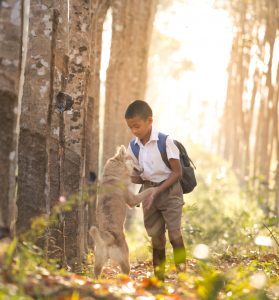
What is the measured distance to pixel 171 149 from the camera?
8227 mm

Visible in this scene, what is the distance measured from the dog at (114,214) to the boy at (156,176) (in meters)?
0.17

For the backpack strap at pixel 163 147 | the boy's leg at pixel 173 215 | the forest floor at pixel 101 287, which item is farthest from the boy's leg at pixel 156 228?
the forest floor at pixel 101 287

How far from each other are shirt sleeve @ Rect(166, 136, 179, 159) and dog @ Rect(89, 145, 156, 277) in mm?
413

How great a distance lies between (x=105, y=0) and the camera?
13.4 meters

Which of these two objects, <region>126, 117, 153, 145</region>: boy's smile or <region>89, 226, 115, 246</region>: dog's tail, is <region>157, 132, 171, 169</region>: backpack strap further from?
<region>89, 226, 115, 246</region>: dog's tail

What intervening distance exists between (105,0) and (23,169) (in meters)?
6.40

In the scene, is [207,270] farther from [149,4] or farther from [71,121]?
[149,4]

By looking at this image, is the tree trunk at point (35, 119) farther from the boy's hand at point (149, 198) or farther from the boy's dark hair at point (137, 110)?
the boy's hand at point (149, 198)

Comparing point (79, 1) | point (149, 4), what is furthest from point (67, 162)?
point (149, 4)

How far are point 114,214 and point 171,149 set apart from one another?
93cm

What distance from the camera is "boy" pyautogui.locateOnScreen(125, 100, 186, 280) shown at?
8.13 m

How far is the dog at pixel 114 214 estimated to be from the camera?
7797 millimetres

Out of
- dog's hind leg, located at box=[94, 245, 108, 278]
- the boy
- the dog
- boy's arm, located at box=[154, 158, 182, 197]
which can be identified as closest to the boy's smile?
the boy

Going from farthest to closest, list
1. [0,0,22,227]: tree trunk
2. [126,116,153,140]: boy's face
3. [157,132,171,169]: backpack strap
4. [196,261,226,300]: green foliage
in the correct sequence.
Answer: [157,132,171,169]: backpack strap
[126,116,153,140]: boy's face
[0,0,22,227]: tree trunk
[196,261,226,300]: green foliage
